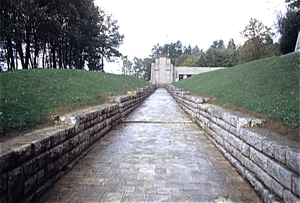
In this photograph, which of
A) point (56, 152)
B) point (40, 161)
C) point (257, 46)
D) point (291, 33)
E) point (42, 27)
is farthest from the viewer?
point (257, 46)

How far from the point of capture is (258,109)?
480 centimetres

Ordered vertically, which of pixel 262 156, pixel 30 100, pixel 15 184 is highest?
pixel 30 100

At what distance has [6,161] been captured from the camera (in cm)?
234

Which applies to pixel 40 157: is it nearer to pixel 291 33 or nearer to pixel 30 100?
pixel 30 100

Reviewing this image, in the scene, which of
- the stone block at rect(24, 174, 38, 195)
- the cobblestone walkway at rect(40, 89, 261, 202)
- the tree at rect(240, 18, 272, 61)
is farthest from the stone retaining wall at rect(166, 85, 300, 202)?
the tree at rect(240, 18, 272, 61)

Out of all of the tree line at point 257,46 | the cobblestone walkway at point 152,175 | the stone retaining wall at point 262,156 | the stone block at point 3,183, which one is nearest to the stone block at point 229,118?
the stone retaining wall at point 262,156

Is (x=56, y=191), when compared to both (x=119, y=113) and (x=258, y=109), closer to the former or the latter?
(x=258, y=109)

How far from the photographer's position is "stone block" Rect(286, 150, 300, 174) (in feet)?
7.50

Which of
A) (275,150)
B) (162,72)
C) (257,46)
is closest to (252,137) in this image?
(275,150)

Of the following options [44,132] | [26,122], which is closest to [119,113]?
[26,122]

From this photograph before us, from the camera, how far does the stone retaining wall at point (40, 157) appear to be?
239cm

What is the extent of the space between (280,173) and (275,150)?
0.31m

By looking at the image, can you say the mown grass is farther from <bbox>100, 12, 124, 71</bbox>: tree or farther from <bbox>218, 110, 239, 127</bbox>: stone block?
<bbox>100, 12, 124, 71</bbox>: tree

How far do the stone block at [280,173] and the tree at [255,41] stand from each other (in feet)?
98.7
